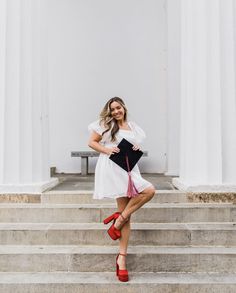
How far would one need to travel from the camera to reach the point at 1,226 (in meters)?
4.62

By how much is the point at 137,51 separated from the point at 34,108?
4.17m

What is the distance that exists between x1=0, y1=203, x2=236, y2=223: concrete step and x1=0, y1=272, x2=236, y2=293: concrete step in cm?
110

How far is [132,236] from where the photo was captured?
4.35 metres

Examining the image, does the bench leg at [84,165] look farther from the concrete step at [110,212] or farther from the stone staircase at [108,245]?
the concrete step at [110,212]

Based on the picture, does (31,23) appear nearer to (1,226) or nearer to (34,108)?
(34,108)

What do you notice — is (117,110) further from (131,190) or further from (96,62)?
(96,62)

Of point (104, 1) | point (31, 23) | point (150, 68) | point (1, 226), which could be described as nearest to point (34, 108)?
point (31, 23)

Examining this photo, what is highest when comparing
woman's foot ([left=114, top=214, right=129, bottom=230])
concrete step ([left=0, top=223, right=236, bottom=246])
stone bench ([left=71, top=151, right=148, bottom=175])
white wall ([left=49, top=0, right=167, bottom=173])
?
white wall ([left=49, top=0, right=167, bottom=173])

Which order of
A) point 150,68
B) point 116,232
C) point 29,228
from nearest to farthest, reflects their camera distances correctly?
point 116,232
point 29,228
point 150,68

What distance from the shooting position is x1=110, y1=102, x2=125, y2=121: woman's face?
373 centimetres

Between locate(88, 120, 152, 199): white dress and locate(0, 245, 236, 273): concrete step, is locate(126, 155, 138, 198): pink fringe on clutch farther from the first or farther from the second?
locate(0, 245, 236, 273): concrete step

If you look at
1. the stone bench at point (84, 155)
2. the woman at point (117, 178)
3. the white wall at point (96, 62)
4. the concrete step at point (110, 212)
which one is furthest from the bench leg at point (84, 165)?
the woman at point (117, 178)

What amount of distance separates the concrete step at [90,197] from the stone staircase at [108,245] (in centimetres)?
2

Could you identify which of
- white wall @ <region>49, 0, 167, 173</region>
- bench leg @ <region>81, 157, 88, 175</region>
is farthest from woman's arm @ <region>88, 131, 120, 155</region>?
white wall @ <region>49, 0, 167, 173</region>
